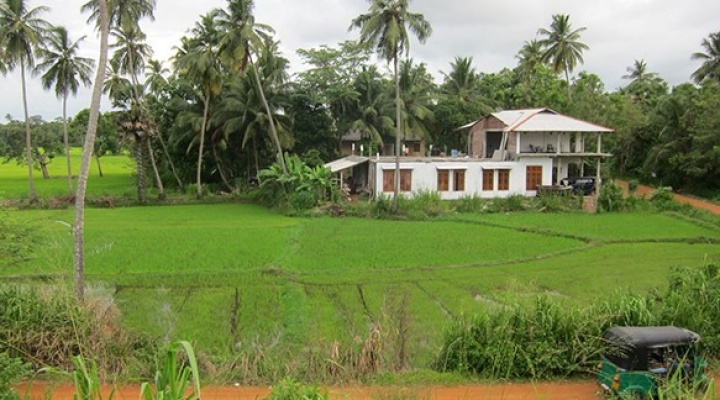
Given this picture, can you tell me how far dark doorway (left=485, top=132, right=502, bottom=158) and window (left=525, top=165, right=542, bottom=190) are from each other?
418cm

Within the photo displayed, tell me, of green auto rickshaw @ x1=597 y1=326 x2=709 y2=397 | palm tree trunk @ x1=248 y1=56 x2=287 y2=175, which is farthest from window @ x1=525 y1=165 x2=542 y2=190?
green auto rickshaw @ x1=597 y1=326 x2=709 y2=397

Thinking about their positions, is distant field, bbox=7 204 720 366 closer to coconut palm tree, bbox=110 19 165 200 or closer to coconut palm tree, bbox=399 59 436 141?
coconut palm tree, bbox=110 19 165 200

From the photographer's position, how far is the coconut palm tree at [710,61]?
132ft

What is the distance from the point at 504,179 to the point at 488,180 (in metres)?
0.91

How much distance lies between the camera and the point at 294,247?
19.5m

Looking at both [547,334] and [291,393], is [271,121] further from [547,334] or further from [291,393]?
[291,393]

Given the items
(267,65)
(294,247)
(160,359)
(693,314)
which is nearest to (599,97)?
(267,65)

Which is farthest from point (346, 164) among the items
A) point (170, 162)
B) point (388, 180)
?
point (170, 162)

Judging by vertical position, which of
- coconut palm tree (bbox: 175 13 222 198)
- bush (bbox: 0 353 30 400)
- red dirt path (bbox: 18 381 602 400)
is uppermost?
coconut palm tree (bbox: 175 13 222 198)

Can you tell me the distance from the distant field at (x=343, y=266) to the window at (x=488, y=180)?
15.4 feet

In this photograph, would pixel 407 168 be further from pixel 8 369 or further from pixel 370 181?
pixel 8 369

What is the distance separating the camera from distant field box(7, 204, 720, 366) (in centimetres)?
1167

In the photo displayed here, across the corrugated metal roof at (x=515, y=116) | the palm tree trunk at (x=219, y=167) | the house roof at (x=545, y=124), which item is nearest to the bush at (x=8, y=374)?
the house roof at (x=545, y=124)

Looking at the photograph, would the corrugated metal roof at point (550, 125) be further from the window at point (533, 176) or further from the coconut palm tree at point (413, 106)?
the coconut palm tree at point (413, 106)
